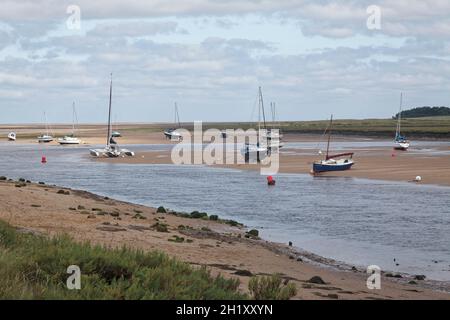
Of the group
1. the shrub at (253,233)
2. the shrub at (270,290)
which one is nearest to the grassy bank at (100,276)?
the shrub at (270,290)

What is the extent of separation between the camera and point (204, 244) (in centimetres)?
1795

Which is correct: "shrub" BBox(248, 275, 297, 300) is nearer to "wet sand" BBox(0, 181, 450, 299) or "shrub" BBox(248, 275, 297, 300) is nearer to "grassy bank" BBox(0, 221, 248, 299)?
"grassy bank" BBox(0, 221, 248, 299)

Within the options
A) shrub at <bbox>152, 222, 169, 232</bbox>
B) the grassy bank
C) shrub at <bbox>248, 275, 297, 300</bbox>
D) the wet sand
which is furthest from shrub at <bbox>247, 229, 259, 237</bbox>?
shrub at <bbox>248, 275, 297, 300</bbox>

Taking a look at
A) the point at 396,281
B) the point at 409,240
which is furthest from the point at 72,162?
the point at 396,281

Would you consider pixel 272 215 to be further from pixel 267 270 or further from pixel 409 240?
pixel 267 270

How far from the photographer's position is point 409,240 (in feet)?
72.5

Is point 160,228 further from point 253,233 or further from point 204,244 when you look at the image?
point 253,233

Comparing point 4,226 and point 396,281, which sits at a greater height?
point 4,226

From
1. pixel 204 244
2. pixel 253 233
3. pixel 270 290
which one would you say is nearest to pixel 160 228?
pixel 204 244

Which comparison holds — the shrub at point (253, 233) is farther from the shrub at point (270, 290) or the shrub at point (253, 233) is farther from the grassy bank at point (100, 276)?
the shrub at point (270, 290)

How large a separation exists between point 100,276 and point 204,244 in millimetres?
9041

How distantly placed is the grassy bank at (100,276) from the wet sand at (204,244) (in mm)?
2459

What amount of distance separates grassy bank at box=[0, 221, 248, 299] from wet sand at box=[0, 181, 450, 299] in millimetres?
2459
